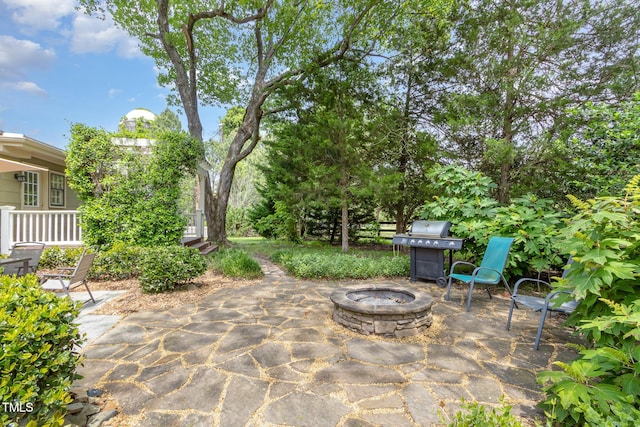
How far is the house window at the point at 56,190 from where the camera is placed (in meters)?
9.43

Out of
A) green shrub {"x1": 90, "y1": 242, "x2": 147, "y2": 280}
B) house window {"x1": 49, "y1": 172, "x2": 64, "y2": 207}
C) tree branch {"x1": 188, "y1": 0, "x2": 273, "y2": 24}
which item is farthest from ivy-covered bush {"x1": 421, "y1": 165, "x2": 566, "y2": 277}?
house window {"x1": 49, "y1": 172, "x2": 64, "y2": 207}

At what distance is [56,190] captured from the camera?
9680mm

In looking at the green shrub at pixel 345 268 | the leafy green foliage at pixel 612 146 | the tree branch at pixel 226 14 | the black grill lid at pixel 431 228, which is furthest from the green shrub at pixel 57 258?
the leafy green foliage at pixel 612 146

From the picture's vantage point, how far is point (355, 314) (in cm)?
362

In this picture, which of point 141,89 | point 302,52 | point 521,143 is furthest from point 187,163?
point 141,89

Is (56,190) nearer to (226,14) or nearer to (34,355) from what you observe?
(226,14)

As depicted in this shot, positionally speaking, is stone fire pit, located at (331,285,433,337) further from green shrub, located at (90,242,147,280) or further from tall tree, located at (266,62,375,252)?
tall tree, located at (266,62,375,252)

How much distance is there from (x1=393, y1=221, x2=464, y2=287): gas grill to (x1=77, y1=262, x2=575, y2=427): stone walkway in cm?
169

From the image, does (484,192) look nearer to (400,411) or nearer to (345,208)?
(345,208)

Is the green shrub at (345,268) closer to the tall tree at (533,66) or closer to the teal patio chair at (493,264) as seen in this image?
the teal patio chair at (493,264)

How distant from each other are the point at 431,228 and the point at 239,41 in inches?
439

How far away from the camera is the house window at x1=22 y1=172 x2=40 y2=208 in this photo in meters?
8.58

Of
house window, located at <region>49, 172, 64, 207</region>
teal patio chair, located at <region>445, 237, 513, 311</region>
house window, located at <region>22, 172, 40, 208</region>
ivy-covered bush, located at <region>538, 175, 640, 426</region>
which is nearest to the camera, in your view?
ivy-covered bush, located at <region>538, 175, 640, 426</region>

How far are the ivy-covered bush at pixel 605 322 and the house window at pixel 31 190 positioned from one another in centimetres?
1236
